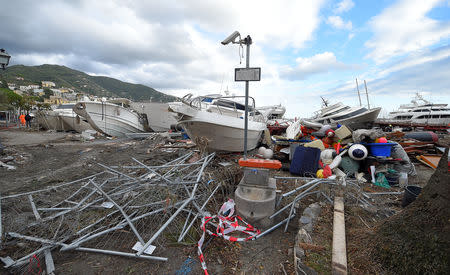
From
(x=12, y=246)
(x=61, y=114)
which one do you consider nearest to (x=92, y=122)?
(x=61, y=114)

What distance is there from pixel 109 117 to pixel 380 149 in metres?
16.5

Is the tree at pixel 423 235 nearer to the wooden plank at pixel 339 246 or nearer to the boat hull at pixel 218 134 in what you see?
the wooden plank at pixel 339 246

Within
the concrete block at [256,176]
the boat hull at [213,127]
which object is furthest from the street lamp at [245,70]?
the concrete block at [256,176]

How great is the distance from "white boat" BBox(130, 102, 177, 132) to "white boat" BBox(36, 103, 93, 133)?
4.76 metres

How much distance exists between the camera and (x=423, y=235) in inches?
66.1

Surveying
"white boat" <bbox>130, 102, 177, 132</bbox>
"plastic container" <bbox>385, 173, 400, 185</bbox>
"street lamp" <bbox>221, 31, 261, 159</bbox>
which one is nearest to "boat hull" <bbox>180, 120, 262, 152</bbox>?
"street lamp" <bbox>221, 31, 261, 159</bbox>

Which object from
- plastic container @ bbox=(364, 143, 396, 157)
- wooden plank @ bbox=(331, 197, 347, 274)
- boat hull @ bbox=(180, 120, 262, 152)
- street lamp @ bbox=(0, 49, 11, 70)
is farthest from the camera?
street lamp @ bbox=(0, 49, 11, 70)

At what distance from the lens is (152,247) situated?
253 centimetres

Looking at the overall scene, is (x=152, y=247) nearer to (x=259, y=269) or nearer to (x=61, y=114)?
(x=259, y=269)

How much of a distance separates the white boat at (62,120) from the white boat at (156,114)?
476 centimetres

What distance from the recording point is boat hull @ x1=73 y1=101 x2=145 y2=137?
14328 mm

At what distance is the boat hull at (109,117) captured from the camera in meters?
14.3

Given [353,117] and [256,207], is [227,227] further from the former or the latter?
[353,117]

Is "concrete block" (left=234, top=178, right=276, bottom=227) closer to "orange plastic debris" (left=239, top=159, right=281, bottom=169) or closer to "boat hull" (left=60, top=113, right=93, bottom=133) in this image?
"orange plastic debris" (left=239, top=159, right=281, bottom=169)
